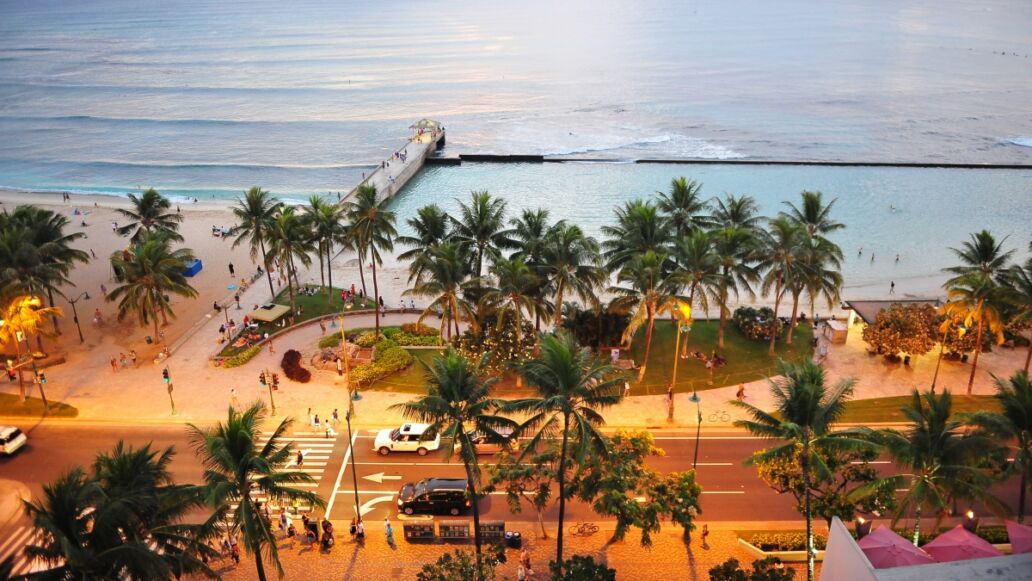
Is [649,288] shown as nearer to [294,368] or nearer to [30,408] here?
[294,368]

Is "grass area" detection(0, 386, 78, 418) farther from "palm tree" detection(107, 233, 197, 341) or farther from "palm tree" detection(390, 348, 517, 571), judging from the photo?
"palm tree" detection(390, 348, 517, 571)

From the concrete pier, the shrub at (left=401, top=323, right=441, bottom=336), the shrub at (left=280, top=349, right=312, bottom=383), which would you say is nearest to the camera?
the shrub at (left=280, top=349, right=312, bottom=383)

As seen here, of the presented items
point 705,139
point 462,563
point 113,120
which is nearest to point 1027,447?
point 462,563

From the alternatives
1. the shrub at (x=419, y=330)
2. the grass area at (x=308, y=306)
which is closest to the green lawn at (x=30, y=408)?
the grass area at (x=308, y=306)

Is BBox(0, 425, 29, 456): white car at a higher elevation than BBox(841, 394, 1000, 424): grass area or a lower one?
lower

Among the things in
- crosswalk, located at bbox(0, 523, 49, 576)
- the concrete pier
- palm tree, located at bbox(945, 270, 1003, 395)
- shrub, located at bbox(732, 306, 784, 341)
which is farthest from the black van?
the concrete pier

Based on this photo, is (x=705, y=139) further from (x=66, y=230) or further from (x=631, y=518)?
(x=631, y=518)

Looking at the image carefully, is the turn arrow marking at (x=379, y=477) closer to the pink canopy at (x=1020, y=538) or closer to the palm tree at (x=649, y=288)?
the palm tree at (x=649, y=288)
